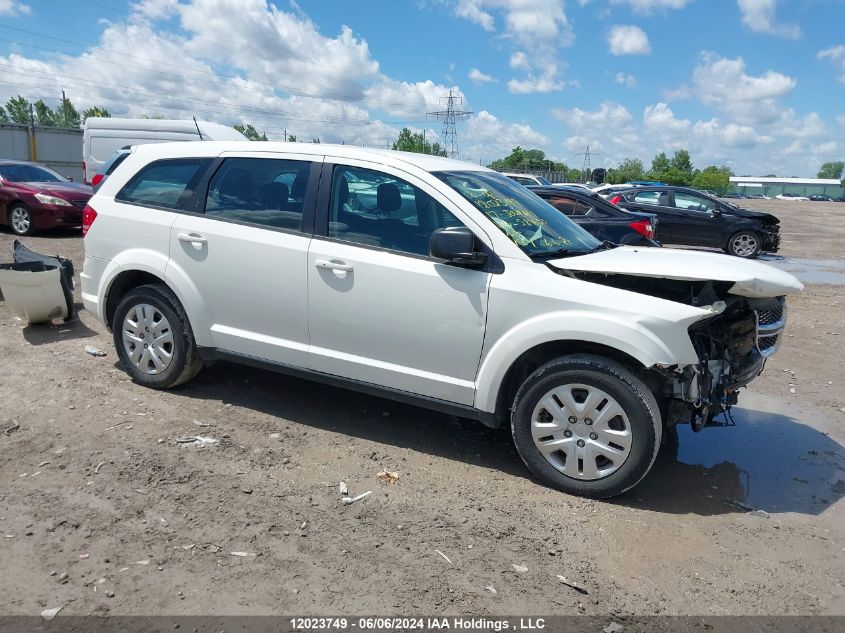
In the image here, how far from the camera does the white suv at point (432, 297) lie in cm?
377

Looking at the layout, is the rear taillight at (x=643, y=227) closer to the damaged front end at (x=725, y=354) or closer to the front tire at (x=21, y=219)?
the damaged front end at (x=725, y=354)

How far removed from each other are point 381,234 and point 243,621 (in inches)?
95.0

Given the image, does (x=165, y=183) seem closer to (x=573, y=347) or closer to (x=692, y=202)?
(x=573, y=347)

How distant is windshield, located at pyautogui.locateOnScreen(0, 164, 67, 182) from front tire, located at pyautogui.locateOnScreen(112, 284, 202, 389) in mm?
11164

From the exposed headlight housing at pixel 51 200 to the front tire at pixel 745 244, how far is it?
48.8 feet

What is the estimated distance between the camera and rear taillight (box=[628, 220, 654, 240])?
35.1 ft

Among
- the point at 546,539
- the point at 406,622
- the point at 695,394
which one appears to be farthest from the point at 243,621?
the point at 695,394

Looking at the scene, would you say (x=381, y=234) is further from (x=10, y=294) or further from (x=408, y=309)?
(x=10, y=294)

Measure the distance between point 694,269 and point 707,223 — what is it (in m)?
13.8

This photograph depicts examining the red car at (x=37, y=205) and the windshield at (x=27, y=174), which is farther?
the windshield at (x=27, y=174)

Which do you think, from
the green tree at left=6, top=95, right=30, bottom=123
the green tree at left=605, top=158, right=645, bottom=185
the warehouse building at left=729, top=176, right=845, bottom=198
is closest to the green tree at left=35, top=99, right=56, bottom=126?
the green tree at left=6, top=95, right=30, bottom=123

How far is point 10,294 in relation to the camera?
6.50 m

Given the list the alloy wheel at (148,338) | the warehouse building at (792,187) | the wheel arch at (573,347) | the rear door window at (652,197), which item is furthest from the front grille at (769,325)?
the warehouse building at (792,187)

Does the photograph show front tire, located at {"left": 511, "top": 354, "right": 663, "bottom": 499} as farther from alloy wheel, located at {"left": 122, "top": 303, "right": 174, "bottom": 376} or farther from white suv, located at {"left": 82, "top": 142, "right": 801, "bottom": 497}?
alloy wheel, located at {"left": 122, "top": 303, "right": 174, "bottom": 376}
